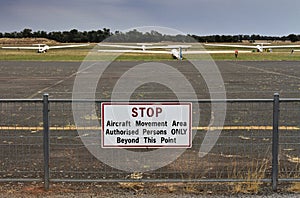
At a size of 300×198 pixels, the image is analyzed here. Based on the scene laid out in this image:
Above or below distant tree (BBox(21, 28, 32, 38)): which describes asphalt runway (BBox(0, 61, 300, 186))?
below

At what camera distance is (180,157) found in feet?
24.5

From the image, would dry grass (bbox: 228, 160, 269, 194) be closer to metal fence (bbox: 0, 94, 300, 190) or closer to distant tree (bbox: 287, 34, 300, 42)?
metal fence (bbox: 0, 94, 300, 190)

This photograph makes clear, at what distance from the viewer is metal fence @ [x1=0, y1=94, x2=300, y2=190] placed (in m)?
6.04

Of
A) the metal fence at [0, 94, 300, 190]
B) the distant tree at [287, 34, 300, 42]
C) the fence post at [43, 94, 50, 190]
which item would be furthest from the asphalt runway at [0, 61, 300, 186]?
the distant tree at [287, 34, 300, 42]

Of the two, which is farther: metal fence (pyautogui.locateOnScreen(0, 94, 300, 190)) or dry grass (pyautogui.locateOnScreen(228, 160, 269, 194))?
metal fence (pyautogui.locateOnScreen(0, 94, 300, 190))

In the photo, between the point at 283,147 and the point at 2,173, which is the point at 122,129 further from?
the point at 283,147

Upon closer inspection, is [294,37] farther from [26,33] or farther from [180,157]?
[180,157]

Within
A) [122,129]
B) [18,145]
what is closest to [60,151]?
[18,145]

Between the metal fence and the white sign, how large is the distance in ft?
1.53

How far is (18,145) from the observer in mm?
7832

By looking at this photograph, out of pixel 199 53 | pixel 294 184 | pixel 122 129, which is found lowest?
pixel 294 184

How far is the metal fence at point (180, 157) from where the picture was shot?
19.8 feet

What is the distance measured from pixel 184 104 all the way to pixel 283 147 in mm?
2934

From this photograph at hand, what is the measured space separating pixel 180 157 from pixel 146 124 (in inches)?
69.9
